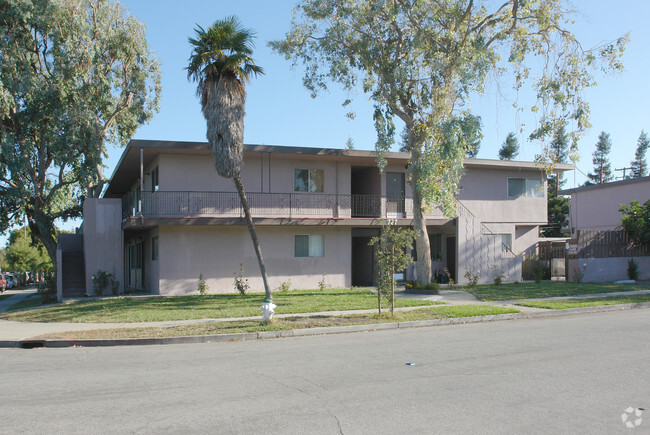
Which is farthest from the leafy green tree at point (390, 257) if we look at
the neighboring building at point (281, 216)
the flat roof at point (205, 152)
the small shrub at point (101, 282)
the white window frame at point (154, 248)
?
the small shrub at point (101, 282)

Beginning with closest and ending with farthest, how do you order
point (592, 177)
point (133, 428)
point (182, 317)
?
point (133, 428) → point (182, 317) → point (592, 177)

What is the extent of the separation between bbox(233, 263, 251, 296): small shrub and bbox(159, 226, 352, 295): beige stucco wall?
279mm

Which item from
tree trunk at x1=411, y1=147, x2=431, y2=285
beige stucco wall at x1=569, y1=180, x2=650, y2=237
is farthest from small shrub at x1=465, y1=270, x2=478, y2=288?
beige stucco wall at x1=569, y1=180, x2=650, y2=237

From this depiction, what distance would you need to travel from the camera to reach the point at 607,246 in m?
25.6

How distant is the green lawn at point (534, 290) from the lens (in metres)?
19.0

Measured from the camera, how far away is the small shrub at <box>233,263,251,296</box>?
21.0 m

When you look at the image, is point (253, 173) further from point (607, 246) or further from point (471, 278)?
point (607, 246)

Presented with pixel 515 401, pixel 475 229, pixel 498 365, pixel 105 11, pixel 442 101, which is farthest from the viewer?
pixel 105 11

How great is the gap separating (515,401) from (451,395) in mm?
751

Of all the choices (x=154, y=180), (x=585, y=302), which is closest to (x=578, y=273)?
(x=585, y=302)

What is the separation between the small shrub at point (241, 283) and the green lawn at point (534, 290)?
866 cm

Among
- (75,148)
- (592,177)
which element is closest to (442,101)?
(75,148)

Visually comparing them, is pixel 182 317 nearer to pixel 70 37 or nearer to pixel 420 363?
pixel 420 363

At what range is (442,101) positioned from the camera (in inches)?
770
